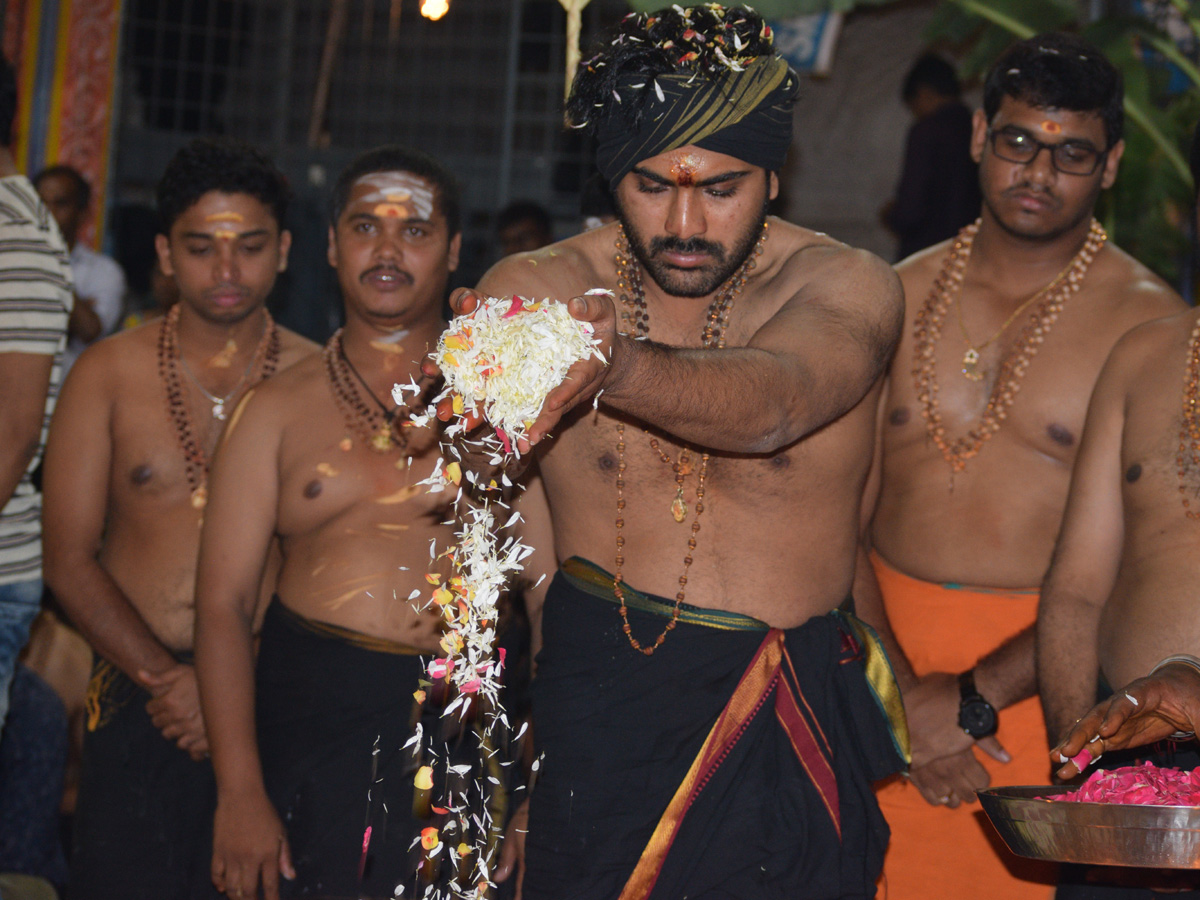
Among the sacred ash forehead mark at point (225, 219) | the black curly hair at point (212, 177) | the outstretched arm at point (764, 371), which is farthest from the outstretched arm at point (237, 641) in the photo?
the outstretched arm at point (764, 371)

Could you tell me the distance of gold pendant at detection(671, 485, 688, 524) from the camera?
2477mm

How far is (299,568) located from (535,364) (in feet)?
5.08

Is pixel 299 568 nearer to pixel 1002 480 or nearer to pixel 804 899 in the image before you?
pixel 804 899

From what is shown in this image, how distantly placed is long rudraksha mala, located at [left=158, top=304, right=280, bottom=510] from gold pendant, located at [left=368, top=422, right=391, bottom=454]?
0.49 meters

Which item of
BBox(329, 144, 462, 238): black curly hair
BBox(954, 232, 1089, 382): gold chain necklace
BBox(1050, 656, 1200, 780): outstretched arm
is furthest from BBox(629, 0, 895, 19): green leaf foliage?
BBox(1050, 656, 1200, 780): outstretched arm

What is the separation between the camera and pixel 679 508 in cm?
248

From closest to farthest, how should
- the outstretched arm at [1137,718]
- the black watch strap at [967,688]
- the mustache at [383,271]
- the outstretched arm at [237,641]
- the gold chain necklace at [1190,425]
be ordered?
1. the outstretched arm at [1137,718]
2. the gold chain necklace at [1190,425]
3. the outstretched arm at [237,641]
4. the black watch strap at [967,688]
5. the mustache at [383,271]

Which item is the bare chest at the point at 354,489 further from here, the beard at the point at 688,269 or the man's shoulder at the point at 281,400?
the beard at the point at 688,269

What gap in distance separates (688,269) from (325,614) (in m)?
1.29

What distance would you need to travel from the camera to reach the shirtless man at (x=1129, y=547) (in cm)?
241

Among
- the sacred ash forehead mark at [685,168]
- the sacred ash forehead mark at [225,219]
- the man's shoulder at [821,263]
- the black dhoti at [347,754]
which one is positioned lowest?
the black dhoti at [347,754]

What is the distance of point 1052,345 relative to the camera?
3.18 m

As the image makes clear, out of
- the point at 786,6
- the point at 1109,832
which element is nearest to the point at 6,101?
the point at 1109,832

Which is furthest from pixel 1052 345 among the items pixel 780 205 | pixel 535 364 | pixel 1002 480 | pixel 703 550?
pixel 780 205
